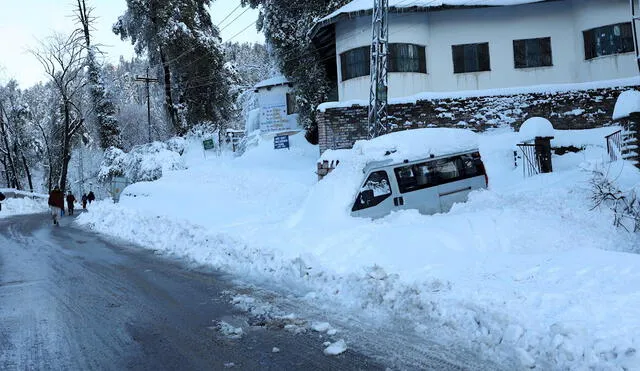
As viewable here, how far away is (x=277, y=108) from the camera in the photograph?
3119 cm

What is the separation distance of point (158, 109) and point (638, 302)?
71480mm

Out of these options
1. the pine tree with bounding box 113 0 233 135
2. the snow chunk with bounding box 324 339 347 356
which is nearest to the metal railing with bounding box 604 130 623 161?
the snow chunk with bounding box 324 339 347 356

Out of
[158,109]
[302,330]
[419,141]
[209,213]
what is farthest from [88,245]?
[158,109]

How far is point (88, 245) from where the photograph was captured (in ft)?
48.2

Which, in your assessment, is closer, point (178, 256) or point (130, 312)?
point (130, 312)

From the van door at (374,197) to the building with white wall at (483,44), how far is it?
11613mm

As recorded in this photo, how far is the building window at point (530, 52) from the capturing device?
22781mm

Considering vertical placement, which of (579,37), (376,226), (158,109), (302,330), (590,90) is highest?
(158,109)

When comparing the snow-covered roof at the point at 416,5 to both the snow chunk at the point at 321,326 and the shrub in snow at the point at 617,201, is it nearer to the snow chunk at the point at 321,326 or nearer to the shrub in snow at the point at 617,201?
the shrub in snow at the point at 617,201

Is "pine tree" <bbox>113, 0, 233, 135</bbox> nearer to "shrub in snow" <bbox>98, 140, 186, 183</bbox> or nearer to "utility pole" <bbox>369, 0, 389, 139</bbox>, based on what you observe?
"shrub in snow" <bbox>98, 140, 186, 183</bbox>

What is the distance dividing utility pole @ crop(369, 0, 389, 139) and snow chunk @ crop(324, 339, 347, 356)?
12538 mm

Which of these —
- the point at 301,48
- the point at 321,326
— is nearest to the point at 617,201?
the point at 321,326

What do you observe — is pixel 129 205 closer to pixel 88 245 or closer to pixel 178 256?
pixel 88 245

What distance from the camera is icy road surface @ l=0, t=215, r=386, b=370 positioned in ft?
16.2
